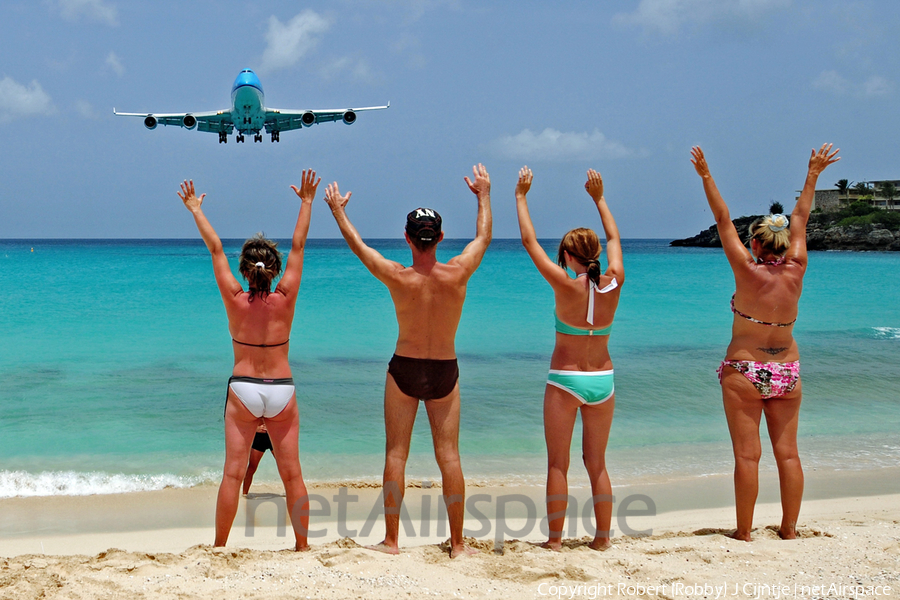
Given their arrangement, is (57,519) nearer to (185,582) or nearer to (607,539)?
(185,582)

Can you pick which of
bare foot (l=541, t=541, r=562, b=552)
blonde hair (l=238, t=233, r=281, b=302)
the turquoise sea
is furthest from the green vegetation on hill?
blonde hair (l=238, t=233, r=281, b=302)

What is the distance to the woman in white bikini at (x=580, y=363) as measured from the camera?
125 inches

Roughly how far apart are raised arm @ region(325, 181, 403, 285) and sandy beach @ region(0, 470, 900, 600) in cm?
127

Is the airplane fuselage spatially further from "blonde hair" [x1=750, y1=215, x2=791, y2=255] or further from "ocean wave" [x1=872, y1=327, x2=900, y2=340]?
"blonde hair" [x1=750, y1=215, x2=791, y2=255]

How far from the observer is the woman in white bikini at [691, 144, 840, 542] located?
3.31m

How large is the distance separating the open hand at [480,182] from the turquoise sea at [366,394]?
274 centimetres

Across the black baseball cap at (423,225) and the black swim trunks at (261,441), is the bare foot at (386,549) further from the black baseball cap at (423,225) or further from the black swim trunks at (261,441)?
the black baseball cap at (423,225)

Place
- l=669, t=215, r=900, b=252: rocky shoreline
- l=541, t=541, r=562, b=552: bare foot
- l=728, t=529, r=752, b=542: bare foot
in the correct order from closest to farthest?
l=541, t=541, r=562, b=552: bare foot → l=728, t=529, r=752, b=542: bare foot → l=669, t=215, r=900, b=252: rocky shoreline

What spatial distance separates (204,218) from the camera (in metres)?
3.31

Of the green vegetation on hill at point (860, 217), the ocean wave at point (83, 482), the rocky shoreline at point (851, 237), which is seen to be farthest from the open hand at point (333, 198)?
the green vegetation on hill at point (860, 217)

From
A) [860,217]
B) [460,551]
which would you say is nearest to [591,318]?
[460,551]

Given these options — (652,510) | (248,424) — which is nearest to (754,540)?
(652,510)

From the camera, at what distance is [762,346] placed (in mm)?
3320

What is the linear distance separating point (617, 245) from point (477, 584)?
1.71 meters
